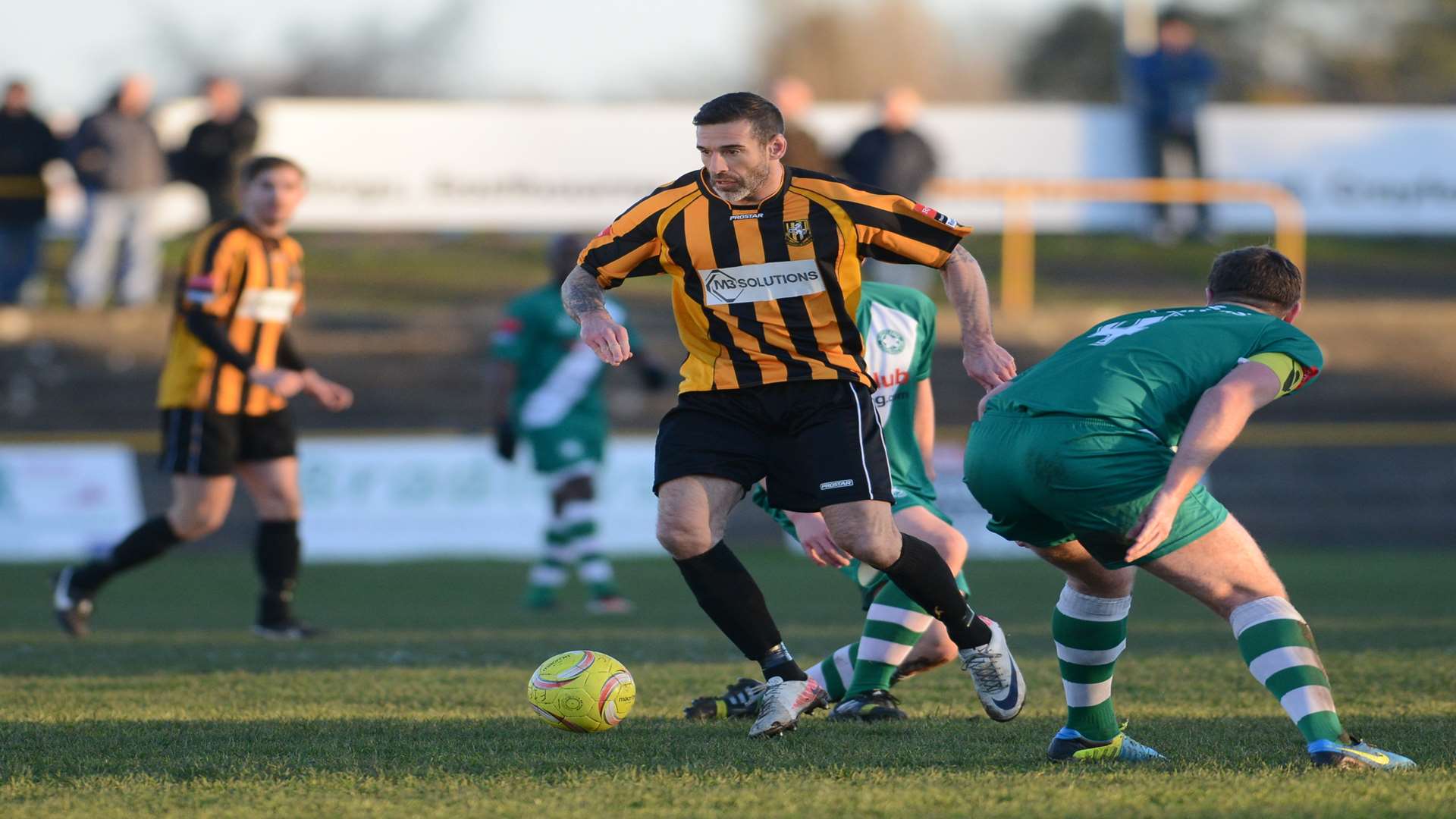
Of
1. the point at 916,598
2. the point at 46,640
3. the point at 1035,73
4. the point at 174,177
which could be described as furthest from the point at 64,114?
the point at 1035,73

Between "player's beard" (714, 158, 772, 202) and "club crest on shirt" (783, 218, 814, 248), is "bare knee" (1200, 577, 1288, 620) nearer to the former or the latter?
"club crest on shirt" (783, 218, 814, 248)

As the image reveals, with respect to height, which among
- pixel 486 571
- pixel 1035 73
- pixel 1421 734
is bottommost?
pixel 486 571

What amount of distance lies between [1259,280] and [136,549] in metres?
5.48

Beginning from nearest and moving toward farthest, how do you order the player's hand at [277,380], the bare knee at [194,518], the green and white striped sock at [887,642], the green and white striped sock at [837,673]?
1. the green and white striped sock at [887,642]
2. the green and white striped sock at [837,673]
3. the player's hand at [277,380]
4. the bare knee at [194,518]

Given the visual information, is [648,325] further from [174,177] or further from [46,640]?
[46,640]

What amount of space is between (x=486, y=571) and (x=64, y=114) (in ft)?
32.5

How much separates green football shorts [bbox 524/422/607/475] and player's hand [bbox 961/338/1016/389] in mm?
5621

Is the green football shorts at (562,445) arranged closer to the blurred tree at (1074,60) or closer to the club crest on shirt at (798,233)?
the club crest on shirt at (798,233)

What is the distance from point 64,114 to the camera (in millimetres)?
19578

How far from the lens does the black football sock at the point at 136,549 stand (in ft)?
26.1

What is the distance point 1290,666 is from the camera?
13.5ft

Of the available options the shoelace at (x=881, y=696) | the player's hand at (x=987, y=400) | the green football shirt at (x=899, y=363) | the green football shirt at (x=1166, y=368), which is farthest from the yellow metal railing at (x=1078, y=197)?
the green football shirt at (x=1166, y=368)

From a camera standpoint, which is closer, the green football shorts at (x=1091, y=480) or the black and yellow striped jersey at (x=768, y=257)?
A: the green football shorts at (x=1091, y=480)

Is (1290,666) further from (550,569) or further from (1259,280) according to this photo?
(550,569)
